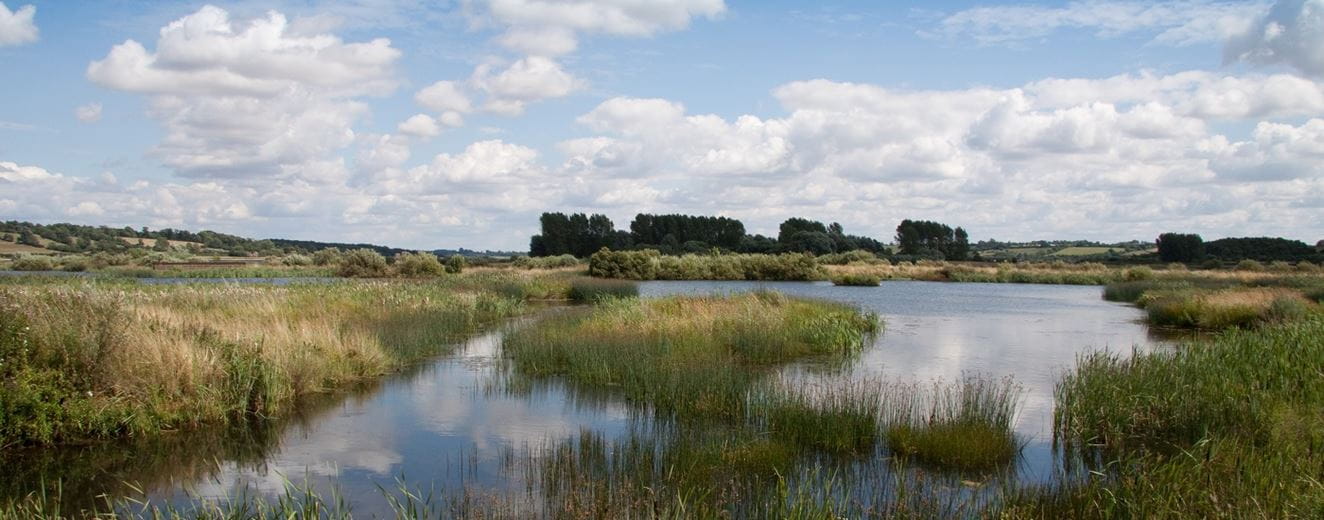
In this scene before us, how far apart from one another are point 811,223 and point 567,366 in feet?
291

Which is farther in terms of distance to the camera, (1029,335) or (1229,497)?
(1029,335)

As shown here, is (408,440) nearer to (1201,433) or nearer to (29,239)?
(1201,433)

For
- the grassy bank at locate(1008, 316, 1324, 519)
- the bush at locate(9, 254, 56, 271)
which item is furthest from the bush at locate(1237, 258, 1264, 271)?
the bush at locate(9, 254, 56, 271)

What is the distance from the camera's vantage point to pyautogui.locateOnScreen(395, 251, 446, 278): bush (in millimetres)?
45781

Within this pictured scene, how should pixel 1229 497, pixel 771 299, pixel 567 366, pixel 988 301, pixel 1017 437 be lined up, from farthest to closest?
pixel 988 301 < pixel 771 299 < pixel 567 366 < pixel 1017 437 < pixel 1229 497

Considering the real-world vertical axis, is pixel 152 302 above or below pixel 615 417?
above

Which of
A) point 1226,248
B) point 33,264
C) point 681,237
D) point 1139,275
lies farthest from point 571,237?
point 1226,248

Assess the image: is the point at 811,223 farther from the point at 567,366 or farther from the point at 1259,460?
the point at 1259,460

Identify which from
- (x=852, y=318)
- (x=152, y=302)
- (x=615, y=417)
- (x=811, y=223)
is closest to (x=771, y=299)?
(x=852, y=318)

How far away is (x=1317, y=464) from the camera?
7.26 meters

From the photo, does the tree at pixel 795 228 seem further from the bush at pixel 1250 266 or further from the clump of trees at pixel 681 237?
the bush at pixel 1250 266

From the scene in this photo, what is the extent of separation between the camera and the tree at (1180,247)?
7919 centimetres

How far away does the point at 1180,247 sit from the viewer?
8006 cm

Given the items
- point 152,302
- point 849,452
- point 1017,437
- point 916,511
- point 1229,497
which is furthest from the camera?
point 152,302
